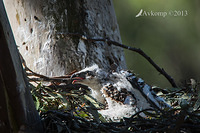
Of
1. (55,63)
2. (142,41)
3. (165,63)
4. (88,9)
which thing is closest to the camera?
(55,63)

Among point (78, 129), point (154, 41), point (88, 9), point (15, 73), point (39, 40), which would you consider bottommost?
point (78, 129)

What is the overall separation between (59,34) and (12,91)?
875mm

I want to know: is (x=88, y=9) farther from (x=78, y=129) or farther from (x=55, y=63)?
(x=78, y=129)

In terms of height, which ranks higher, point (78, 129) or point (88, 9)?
point (88, 9)

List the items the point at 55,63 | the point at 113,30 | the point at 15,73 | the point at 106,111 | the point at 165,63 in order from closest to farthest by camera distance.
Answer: the point at 15,73 → the point at 106,111 → the point at 55,63 → the point at 113,30 → the point at 165,63

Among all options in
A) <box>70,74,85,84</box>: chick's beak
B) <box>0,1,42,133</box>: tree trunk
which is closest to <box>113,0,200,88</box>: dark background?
<box>70,74,85,84</box>: chick's beak

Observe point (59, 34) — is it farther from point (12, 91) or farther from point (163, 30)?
point (163, 30)

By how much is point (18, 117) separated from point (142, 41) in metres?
4.23

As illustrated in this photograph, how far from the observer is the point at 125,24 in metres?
5.11

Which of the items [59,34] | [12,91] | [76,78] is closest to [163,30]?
[59,34]

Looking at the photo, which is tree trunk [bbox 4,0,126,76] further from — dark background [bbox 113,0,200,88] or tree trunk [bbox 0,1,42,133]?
dark background [bbox 113,0,200,88]

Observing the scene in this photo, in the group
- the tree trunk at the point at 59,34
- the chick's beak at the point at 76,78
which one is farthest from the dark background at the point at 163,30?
the chick's beak at the point at 76,78

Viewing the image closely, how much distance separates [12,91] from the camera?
28.0 inches

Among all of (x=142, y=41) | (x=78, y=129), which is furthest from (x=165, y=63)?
(x=78, y=129)
